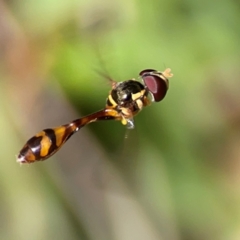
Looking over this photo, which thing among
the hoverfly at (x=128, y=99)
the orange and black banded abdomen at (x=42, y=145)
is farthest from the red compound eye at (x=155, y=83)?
the orange and black banded abdomen at (x=42, y=145)

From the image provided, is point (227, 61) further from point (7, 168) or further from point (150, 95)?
point (7, 168)

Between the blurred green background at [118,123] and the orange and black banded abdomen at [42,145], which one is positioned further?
the blurred green background at [118,123]

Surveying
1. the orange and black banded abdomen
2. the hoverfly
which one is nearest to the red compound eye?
the hoverfly

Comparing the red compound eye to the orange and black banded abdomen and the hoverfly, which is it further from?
the orange and black banded abdomen

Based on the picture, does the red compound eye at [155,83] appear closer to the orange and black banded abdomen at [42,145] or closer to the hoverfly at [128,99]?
the hoverfly at [128,99]

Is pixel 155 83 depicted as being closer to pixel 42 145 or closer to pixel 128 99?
pixel 128 99

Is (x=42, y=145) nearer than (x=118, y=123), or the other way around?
(x=42, y=145)

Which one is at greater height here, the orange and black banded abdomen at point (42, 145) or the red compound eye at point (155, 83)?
the orange and black banded abdomen at point (42, 145)

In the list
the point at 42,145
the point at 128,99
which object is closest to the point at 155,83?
the point at 128,99
